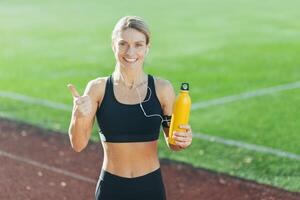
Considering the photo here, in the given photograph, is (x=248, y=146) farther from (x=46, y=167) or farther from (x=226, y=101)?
(x=46, y=167)

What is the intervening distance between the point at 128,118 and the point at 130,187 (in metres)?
0.49

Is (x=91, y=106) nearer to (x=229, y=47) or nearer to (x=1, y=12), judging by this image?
(x=229, y=47)

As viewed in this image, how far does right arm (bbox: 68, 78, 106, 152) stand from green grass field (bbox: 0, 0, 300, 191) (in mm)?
3976

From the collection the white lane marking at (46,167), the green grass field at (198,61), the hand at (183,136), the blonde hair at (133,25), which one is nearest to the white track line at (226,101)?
the green grass field at (198,61)

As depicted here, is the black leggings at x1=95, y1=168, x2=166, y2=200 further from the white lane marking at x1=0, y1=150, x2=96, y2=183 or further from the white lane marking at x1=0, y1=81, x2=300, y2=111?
the white lane marking at x1=0, y1=81, x2=300, y2=111

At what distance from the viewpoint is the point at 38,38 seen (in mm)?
18828

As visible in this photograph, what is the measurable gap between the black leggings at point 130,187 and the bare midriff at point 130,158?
1.4 inches

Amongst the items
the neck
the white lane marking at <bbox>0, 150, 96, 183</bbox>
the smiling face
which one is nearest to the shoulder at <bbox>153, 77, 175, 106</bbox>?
the neck

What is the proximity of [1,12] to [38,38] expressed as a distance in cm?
616

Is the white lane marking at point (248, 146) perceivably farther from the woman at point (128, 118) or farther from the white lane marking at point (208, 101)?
the woman at point (128, 118)

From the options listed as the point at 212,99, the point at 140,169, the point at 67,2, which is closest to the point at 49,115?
the point at 212,99

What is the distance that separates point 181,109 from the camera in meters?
4.26

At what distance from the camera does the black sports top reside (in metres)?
4.51

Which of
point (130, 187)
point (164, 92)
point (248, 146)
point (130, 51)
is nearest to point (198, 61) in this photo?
point (248, 146)
